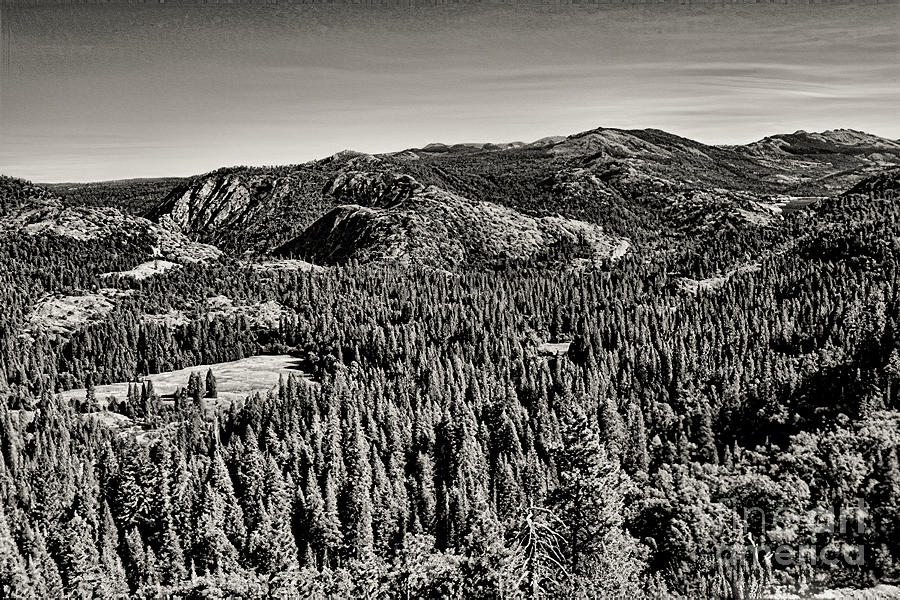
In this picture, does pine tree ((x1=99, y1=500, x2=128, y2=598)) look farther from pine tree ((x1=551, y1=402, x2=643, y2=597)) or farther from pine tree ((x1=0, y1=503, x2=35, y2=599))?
pine tree ((x1=551, y1=402, x2=643, y2=597))

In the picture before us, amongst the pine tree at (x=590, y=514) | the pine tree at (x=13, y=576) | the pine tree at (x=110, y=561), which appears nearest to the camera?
the pine tree at (x=590, y=514)

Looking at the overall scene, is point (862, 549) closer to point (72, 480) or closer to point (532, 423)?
point (532, 423)

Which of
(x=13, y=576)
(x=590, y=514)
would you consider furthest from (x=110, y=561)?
(x=590, y=514)

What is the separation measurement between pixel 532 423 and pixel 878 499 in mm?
90358

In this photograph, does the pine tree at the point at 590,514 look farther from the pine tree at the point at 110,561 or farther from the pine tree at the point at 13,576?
the pine tree at the point at 13,576

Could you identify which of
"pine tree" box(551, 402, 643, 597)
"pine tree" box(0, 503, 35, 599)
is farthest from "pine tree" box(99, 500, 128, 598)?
"pine tree" box(551, 402, 643, 597)

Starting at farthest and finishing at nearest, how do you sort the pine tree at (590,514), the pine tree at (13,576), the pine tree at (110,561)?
the pine tree at (110,561)
the pine tree at (13,576)
the pine tree at (590,514)

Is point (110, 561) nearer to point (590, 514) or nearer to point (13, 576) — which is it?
point (13, 576)

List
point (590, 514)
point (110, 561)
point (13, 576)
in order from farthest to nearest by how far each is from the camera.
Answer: point (110, 561) < point (13, 576) < point (590, 514)

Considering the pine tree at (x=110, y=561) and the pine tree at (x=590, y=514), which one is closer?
the pine tree at (x=590, y=514)

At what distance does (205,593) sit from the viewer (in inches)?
2404

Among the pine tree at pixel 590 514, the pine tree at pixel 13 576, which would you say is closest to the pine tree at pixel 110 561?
the pine tree at pixel 13 576

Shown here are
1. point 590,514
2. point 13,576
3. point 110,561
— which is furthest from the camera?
point 110,561

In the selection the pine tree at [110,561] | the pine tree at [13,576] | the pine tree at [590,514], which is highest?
the pine tree at [590,514]
